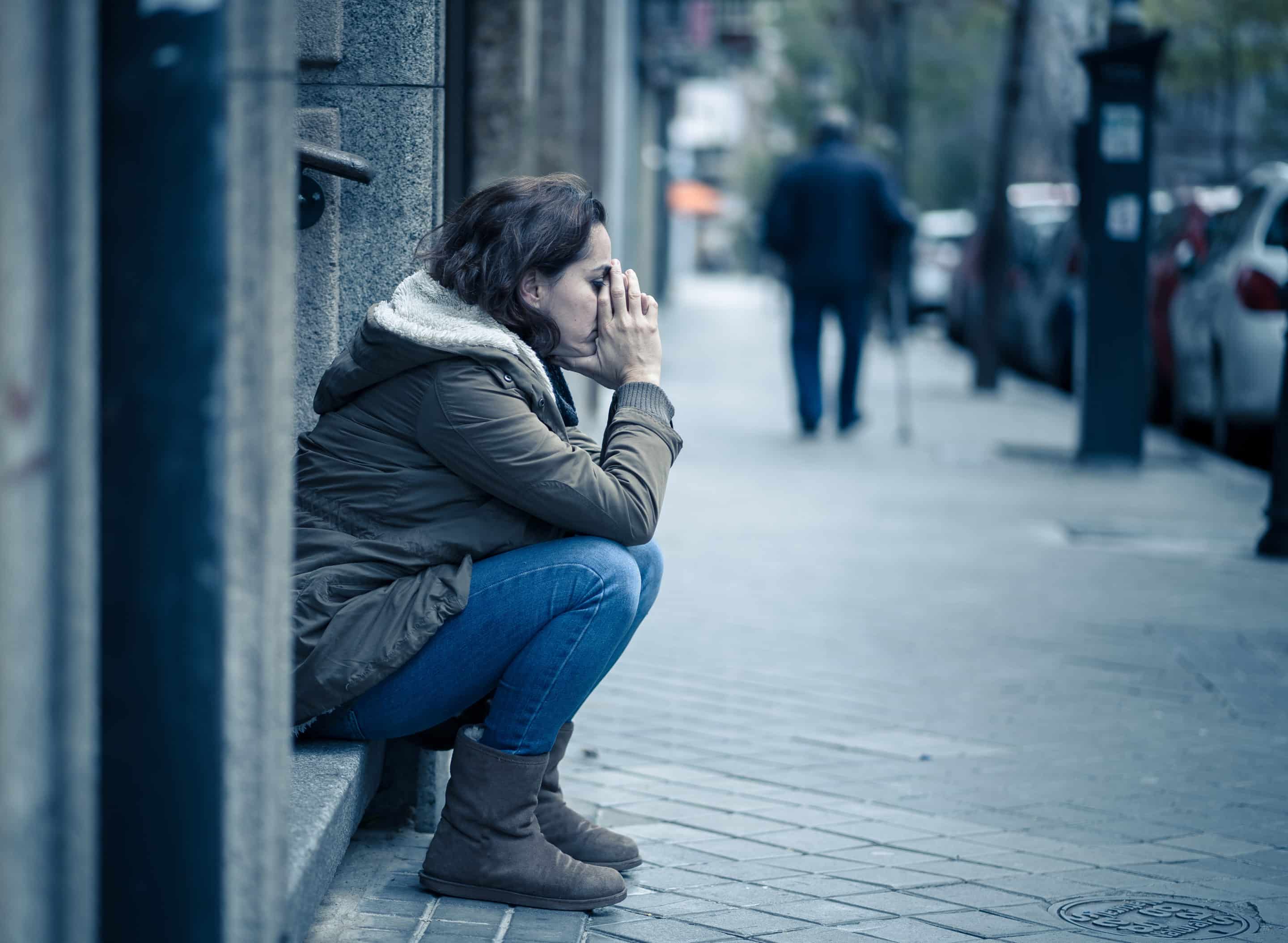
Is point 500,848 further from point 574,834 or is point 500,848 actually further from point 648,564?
point 648,564

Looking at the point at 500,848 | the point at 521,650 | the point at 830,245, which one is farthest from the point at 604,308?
the point at 830,245

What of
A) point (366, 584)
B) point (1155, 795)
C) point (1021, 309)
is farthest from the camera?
point (1021, 309)

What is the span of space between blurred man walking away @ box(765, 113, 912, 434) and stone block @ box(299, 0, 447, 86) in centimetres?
762

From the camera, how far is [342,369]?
2.97 metres

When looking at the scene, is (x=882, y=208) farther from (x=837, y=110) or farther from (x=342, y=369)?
(x=342, y=369)

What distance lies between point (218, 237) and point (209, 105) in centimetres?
14

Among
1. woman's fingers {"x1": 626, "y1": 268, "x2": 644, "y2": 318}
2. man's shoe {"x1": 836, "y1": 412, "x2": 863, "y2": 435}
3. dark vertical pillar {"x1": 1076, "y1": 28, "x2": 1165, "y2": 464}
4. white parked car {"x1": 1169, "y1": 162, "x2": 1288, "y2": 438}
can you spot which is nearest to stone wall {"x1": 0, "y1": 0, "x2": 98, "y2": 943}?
woman's fingers {"x1": 626, "y1": 268, "x2": 644, "y2": 318}

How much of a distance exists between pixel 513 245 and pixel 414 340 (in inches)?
10.6

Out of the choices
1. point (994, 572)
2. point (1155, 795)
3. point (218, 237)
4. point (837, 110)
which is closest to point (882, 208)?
point (837, 110)

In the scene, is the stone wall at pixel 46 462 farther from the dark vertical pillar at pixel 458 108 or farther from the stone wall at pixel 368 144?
the dark vertical pillar at pixel 458 108

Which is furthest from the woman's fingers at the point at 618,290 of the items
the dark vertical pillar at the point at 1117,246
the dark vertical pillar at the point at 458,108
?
the dark vertical pillar at the point at 1117,246

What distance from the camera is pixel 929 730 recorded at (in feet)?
A: 14.9

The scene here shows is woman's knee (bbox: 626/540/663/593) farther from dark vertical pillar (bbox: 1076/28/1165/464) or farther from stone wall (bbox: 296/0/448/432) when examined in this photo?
dark vertical pillar (bbox: 1076/28/1165/464)

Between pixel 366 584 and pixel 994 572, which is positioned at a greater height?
pixel 366 584
